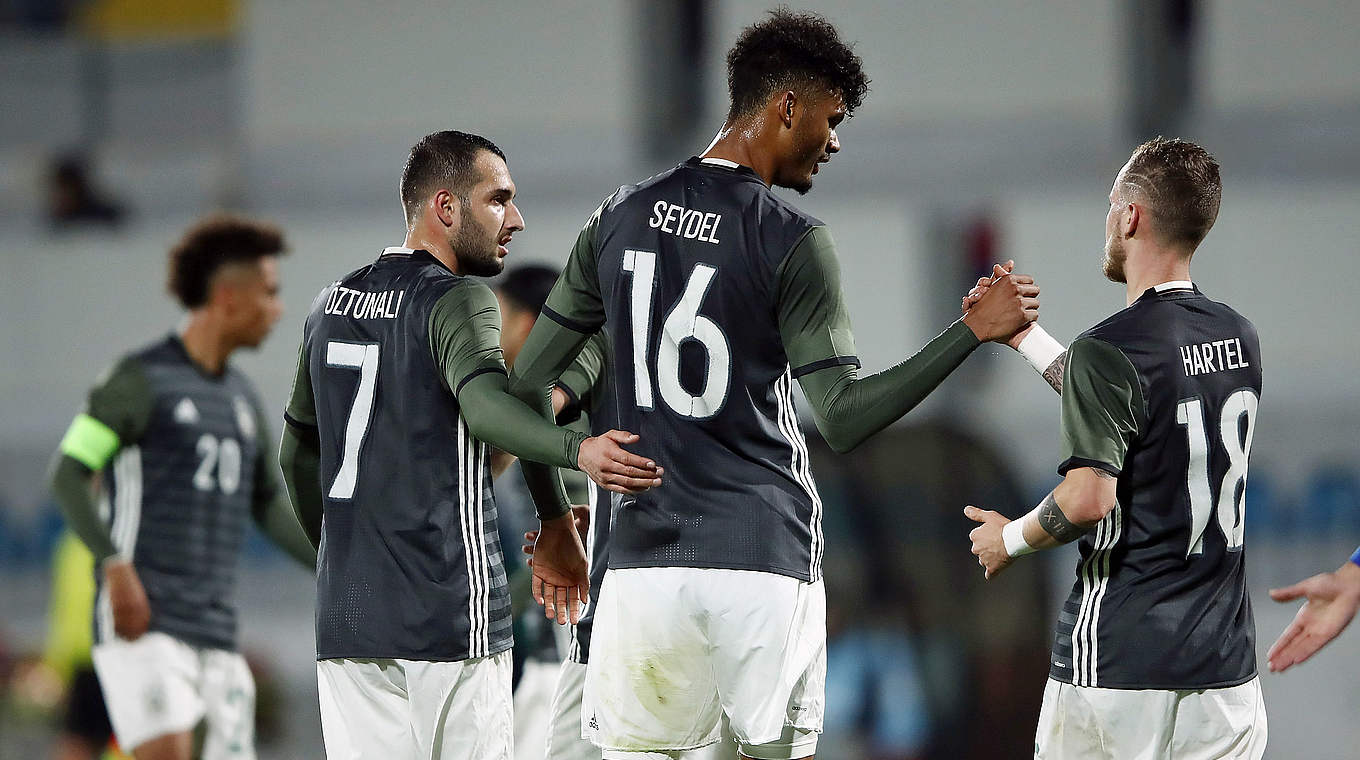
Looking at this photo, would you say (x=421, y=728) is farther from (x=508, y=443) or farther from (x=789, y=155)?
(x=789, y=155)

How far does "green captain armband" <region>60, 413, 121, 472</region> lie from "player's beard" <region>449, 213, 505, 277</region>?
2.07m

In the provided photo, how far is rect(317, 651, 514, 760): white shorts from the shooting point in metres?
3.23

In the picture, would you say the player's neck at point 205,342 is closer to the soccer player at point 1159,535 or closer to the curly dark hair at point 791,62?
the curly dark hair at point 791,62

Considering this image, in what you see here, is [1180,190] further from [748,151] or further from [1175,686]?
[1175,686]

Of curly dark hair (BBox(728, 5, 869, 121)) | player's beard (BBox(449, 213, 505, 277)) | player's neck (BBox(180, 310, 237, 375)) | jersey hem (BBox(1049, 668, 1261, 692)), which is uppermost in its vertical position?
curly dark hair (BBox(728, 5, 869, 121))

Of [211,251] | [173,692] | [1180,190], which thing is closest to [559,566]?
[1180,190]

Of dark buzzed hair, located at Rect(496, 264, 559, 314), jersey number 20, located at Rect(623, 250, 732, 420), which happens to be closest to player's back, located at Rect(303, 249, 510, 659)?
jersey number 20, located at Rect(623, 250, 732, 420)

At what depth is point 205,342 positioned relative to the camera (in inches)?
207

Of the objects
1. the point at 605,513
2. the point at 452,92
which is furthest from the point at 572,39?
the point at 605,513

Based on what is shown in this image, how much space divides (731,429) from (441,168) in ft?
3.51

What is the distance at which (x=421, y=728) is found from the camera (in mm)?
3230

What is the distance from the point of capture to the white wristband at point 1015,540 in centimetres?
307

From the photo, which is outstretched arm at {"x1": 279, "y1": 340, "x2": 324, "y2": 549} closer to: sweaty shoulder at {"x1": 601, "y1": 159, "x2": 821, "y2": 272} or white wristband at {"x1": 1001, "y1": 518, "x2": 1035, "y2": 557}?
sweaty shoulder at {"x1": 601, "y1": 159, "x2": 821, "y2": 272}

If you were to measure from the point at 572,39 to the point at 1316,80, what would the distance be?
5180 mm
